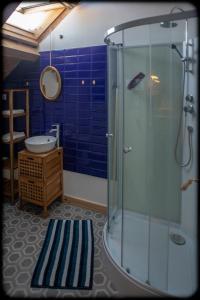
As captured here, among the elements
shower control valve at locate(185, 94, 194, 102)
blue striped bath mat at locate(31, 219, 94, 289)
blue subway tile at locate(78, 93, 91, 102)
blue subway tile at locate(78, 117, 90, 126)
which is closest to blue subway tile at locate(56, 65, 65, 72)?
blue subway tile at locate(78, 93, 91, 102)

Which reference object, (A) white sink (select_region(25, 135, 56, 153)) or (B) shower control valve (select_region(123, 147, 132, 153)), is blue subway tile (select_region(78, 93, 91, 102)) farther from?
(B) shower control valve (select_region(123, 147, 132, 153))

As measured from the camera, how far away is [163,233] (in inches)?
71.0

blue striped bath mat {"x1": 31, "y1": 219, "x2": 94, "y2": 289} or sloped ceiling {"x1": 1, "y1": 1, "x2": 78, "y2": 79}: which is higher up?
sloped ceiling {"x1": 1, "y1": 1, "x2": 78, "y2": 79}

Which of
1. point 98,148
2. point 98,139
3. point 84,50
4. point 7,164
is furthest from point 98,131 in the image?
point 7,164

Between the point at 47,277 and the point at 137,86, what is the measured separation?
174cm

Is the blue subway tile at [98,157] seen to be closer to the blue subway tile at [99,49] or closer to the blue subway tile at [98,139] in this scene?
the blue subway tile at [98,139]

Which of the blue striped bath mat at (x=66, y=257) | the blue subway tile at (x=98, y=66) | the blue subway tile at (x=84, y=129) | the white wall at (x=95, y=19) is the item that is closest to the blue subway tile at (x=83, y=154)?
the blue subway tile at (x=84, y=129)

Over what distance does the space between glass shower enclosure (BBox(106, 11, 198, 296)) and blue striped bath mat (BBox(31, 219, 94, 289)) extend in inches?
9.9

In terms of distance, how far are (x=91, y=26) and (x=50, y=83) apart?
31.2 inches

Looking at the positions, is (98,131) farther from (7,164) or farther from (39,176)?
(7,164)

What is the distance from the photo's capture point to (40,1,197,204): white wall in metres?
2.13

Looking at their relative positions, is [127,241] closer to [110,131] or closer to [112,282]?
[112,282]

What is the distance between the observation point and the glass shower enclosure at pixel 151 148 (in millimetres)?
1687

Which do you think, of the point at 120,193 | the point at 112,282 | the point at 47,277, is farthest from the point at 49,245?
the point at 120,193
